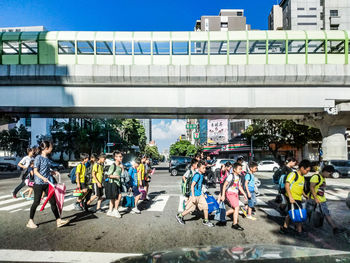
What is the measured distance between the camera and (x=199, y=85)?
1755 centimetres

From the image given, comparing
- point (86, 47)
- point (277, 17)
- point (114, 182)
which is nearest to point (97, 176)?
point (114, 182)

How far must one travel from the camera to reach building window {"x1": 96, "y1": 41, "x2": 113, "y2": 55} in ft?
55.3

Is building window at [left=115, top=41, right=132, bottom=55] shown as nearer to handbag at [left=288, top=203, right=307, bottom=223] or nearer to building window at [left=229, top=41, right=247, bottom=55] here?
building window at [left=229, top=41, right=247, bottom=55]

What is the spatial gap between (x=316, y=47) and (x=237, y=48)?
4880 mm

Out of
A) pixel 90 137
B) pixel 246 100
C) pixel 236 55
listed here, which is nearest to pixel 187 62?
pixel 236 55

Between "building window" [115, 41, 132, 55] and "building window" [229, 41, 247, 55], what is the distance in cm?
641

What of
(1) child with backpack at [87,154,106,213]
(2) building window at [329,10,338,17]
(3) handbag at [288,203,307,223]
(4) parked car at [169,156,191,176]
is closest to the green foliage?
(4) parked car at [169,156,191,176]

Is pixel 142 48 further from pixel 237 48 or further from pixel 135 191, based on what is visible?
pixel 135 191

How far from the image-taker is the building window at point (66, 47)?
55.6ft

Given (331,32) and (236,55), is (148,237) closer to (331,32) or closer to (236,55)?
(236,55)

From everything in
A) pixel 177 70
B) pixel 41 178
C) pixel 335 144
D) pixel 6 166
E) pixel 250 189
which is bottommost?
pixel 6 166

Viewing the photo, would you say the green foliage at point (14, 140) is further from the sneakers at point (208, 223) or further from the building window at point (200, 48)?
the sneakers at point (208, 223)

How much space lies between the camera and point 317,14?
2525 inches

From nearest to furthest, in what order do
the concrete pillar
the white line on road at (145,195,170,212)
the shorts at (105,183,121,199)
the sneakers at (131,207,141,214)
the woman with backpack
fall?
the woman with backpack → the shorts at (105,183,121,199) → the sneakers at (131,207,141,214) → the white line on road at (145,195,170,212) → the concrete pillar
